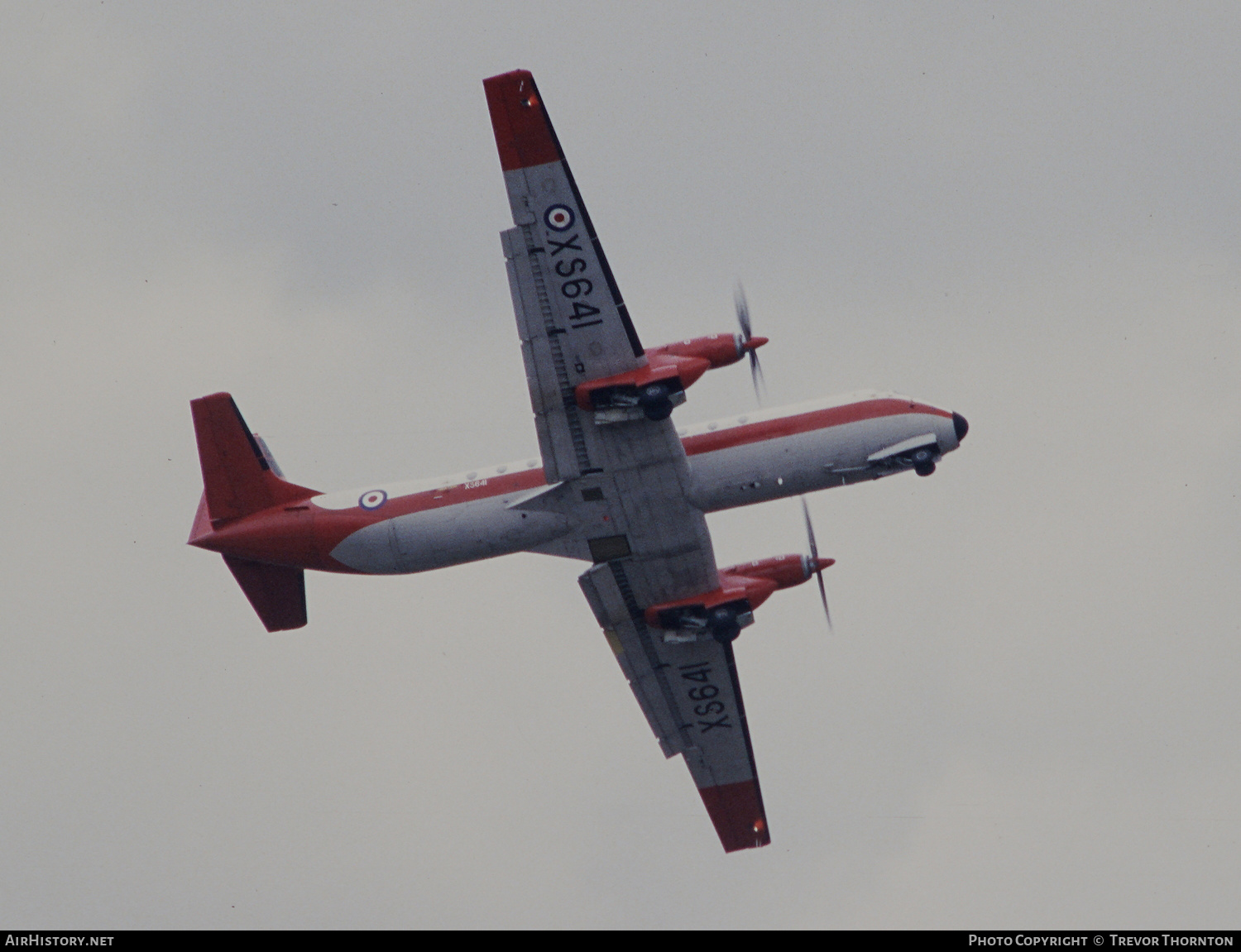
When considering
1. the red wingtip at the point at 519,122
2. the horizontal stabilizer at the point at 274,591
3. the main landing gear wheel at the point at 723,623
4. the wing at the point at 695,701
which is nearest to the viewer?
the red wingtip at the point at 519,122

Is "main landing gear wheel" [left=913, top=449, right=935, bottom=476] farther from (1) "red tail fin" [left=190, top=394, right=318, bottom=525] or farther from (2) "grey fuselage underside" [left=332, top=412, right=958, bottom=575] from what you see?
(1) "red tail fin" [left=190, top=394, right=318, bottom=525]

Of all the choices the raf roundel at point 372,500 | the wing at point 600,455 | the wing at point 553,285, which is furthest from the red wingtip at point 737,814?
the raf roundel at point 372,500

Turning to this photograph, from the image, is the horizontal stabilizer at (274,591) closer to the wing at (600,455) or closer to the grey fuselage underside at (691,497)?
the grey fuselage underside at (691,497)

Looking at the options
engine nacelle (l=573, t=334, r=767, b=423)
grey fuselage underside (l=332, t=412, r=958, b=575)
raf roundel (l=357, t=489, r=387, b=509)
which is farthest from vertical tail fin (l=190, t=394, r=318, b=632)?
engine nacelle (l=573, t=334, r=767, b=423)

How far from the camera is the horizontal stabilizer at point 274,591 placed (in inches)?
2362

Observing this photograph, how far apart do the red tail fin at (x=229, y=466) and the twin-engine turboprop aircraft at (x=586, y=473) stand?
0.18ft

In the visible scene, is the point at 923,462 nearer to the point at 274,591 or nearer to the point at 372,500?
the point at 372,500

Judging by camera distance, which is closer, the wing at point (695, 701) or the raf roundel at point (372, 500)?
the raf roundel at point (372, 500)

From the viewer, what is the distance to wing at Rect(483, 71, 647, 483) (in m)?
52.3

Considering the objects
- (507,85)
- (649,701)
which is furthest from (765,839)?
(507,85)

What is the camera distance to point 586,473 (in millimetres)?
57031

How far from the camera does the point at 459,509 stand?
190 feet

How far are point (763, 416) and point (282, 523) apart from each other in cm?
1639

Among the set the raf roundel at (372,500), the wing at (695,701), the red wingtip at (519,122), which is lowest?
the wing at (695,701)
